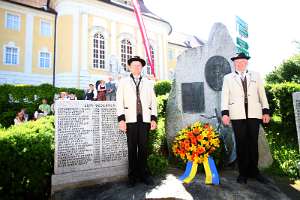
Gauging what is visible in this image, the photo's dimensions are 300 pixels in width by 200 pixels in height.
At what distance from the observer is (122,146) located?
4699mm

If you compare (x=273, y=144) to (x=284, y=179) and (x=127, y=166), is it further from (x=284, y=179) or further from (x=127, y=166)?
(x=127, y=166)

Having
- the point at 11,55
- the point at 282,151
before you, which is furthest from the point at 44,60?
the point at 282,151

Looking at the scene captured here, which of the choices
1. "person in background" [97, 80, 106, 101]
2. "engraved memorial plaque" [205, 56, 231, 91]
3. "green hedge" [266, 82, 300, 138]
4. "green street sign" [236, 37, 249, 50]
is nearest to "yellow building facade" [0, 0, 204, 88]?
"person in background" [97, 80, 106, 101]

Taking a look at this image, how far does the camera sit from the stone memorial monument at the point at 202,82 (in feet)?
17.9

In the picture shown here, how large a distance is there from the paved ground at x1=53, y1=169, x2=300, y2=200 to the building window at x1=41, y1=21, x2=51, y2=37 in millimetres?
24874

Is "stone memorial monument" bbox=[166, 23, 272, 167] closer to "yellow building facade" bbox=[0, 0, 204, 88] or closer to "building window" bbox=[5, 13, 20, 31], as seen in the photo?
"yellow building facade" bbox=[0, 0, 204, 88]

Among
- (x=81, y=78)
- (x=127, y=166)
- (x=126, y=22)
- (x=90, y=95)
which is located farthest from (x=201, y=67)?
(x=126, y=22)

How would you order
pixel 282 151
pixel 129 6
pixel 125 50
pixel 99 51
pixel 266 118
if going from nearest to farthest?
pixel 266 118 → pixel 282 151 → pixel 99 51 → pixel 125 50 → pixel 129 6

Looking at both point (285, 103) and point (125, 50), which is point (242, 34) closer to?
point (285, 103)

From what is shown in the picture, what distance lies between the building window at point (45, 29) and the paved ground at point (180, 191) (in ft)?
81.6

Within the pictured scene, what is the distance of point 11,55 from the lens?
79.2ft

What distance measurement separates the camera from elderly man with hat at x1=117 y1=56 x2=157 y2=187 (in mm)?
4141

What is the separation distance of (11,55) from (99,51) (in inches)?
316

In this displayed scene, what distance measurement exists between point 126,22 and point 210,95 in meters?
23.5
